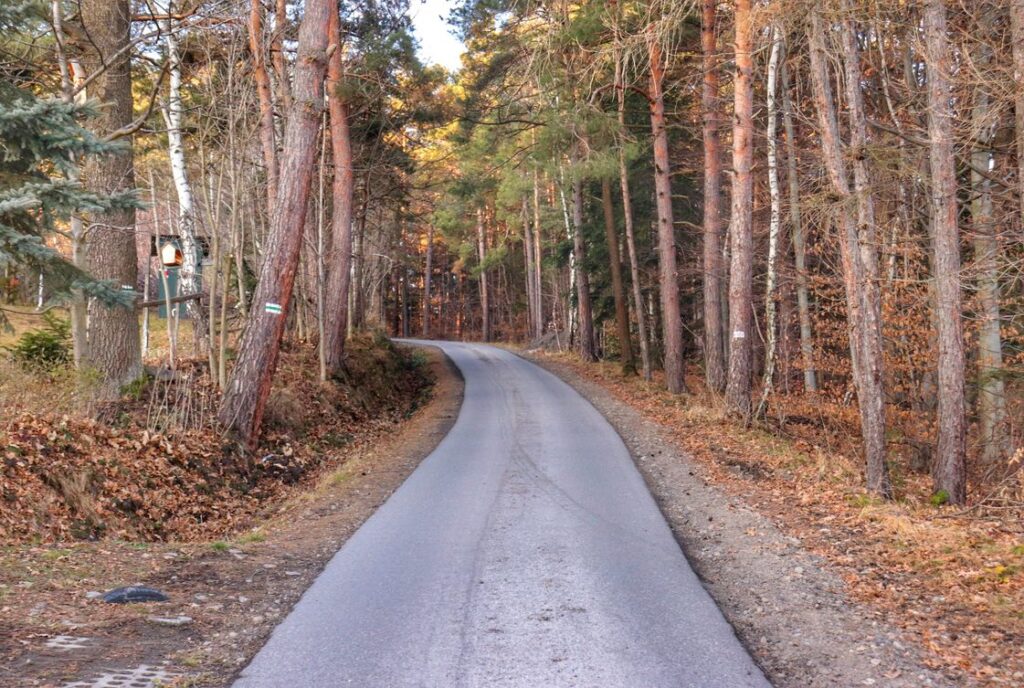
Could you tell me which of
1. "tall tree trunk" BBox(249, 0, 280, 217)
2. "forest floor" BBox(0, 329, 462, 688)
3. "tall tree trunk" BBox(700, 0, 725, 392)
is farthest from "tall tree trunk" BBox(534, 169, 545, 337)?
"forest floor" BBox(0, 329, 462, 688)

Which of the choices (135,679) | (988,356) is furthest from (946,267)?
(135,679)

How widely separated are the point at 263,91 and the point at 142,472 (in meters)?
9.73

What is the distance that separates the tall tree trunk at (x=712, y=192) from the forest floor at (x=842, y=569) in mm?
6977

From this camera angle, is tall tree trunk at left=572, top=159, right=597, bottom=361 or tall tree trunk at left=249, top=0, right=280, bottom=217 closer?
tall tree trunk at left=249, top=0, right=280, bottom=217

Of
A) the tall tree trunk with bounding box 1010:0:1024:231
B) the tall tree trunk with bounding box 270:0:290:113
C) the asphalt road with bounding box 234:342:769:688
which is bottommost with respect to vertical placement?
the asphalt road with bounding box 234:342:769:688

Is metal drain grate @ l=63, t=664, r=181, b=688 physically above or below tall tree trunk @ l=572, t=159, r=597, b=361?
below

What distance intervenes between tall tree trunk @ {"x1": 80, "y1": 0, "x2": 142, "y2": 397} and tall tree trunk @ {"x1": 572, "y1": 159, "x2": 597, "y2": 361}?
687 inches

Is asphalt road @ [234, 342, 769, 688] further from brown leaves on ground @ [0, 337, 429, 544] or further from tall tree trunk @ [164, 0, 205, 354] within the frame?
tall tree trunk @ [164, 0, 205, 354]

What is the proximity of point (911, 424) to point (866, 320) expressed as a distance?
732 cm

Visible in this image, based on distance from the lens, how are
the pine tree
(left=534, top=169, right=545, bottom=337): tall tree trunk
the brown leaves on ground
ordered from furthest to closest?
(left=534, top=169, right=545, bottom=337): tall tree trunk → the brown leaves on ground → the pine tree

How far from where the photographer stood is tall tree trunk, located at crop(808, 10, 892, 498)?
11.3 m

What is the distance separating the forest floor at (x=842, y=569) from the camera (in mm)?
5328

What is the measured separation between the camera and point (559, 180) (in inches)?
944

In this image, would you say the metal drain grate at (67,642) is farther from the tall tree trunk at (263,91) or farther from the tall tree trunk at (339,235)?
the tall tree trunk at (339,235)
